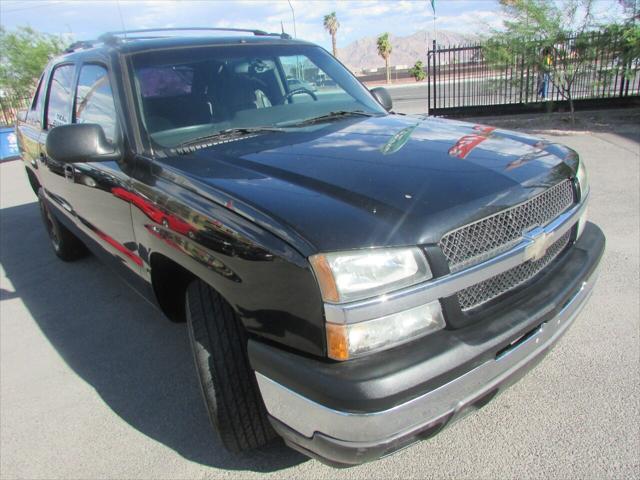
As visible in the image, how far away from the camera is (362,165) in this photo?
6.96 feet

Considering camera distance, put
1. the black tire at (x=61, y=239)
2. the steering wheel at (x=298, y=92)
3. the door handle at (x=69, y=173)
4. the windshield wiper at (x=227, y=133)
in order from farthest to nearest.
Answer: the black tire at (x=61, y=239)
the door handle at (x=69, y=173)
the steering wheel at (x=298, y=92)
the windshield wiper at (x=227, y=133)

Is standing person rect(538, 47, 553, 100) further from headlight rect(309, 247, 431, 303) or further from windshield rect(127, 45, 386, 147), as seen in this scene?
headlight rect(309, 247, 431, 303)

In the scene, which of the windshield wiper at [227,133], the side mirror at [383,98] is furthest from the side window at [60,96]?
the side mirror at [383,98]

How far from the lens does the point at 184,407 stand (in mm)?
2711

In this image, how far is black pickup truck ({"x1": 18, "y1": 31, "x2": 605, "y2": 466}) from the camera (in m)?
1.61

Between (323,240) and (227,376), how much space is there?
822 mm

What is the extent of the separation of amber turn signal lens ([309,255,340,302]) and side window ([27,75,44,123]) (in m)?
4.04

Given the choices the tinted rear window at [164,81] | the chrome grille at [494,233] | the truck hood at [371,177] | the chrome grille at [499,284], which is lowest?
the chrome grille at [499,284]

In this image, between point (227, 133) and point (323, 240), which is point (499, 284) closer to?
point (323, 240)

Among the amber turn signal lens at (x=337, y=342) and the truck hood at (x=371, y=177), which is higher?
the truck hood at (x=371, y=177)

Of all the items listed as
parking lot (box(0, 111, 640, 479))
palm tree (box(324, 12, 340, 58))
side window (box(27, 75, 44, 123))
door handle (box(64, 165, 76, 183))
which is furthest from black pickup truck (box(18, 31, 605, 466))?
palm tree (box(324, 12, 340, 58))

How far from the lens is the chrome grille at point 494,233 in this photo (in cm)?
173

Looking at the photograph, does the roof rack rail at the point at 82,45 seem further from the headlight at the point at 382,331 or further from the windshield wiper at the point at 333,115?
the headlight at the point at 382,331

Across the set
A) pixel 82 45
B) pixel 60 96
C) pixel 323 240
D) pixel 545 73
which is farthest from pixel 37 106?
pixel 545 73
